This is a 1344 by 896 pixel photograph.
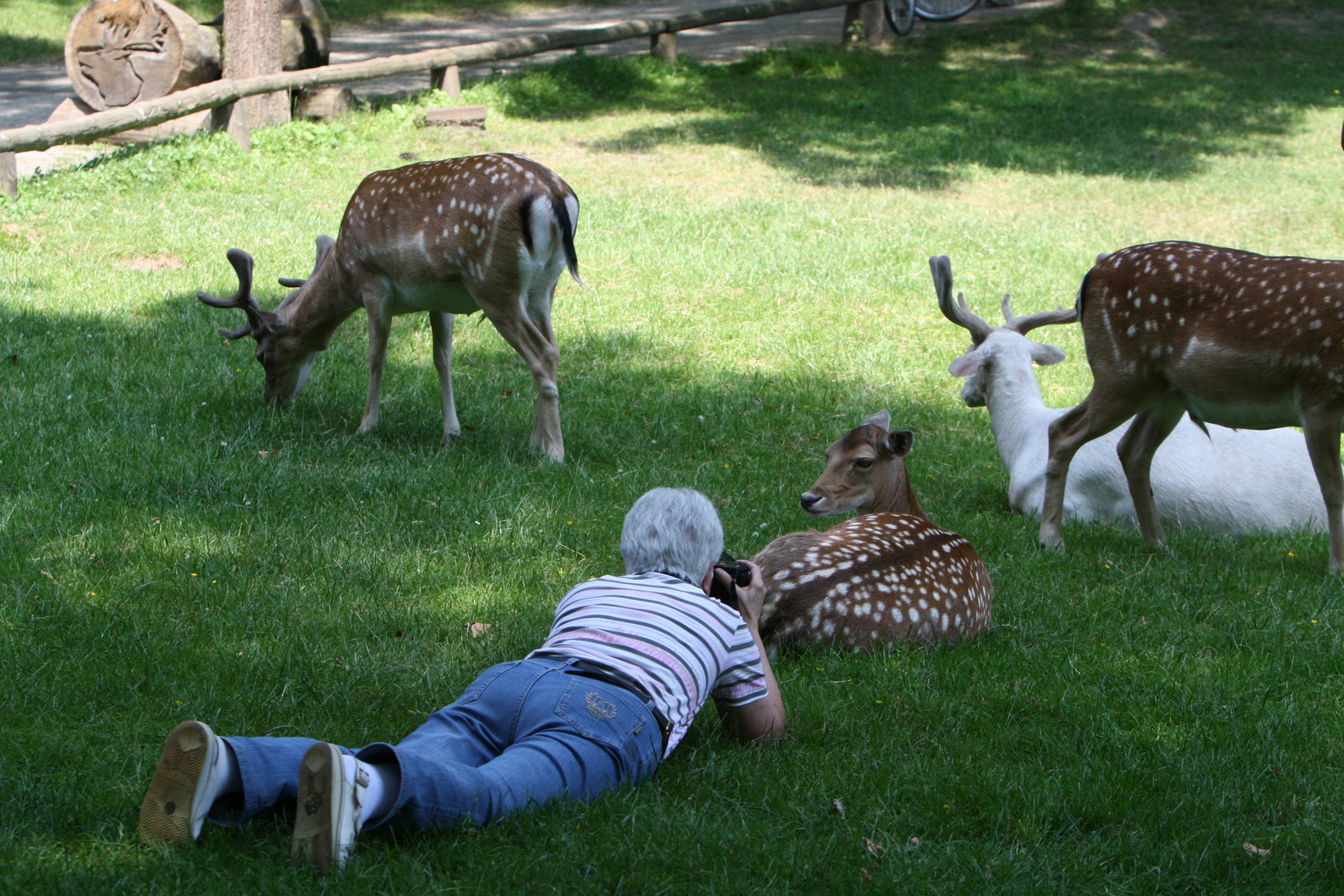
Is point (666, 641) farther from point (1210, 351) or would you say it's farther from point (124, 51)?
point (124, 51)

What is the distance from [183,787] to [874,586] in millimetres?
2511

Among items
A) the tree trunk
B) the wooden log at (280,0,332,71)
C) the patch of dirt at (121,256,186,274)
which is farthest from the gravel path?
the patch of dirt at (121,256,186,274)

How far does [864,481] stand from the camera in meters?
5.88

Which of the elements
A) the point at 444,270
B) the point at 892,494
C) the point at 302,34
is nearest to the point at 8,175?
the point at 302,34

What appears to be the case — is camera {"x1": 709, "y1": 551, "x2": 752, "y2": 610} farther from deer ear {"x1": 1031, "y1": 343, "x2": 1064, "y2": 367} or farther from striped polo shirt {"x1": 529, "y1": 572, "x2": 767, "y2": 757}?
deer ear {"x1": 1031, "y1": 343, "x2": 1064, "y2": 367}

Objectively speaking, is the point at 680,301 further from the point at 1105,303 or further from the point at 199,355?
the point at 1105,303

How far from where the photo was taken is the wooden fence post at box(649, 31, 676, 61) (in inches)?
721

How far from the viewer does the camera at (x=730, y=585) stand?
3883 mm

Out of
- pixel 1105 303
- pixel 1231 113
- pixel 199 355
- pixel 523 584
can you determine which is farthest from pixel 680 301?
pixel 1231 113

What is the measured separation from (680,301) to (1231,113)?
422 inches

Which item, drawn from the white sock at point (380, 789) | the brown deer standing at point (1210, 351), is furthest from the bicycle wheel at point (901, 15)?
the white sock at point (380, 789)

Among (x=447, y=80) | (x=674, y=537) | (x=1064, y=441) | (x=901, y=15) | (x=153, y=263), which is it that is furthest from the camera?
(x=901, y=15)

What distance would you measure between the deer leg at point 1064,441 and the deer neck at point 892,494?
30.0 inches

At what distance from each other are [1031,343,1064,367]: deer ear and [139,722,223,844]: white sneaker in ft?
18.2
